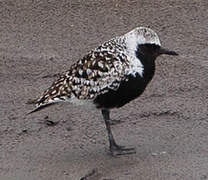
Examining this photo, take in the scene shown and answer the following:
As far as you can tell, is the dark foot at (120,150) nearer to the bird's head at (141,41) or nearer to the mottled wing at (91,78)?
the mottled wing at (91,78)

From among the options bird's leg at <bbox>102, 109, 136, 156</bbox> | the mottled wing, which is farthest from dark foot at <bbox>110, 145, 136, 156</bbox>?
the mottled wing

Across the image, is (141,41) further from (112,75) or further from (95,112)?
(95,112)

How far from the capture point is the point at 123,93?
621 cm

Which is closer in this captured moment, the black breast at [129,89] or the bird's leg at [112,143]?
the black breast at [129,89]

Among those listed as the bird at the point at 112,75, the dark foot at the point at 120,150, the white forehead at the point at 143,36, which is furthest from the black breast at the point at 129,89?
the dark foot at the point at 120,150

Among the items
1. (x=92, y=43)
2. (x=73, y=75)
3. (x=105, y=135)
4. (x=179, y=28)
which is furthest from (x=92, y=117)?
(x=179, y=28)

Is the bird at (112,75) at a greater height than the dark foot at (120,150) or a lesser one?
greater

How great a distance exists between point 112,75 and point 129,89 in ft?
0.66

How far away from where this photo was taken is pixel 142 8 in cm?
959

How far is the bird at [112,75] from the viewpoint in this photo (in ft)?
20.3

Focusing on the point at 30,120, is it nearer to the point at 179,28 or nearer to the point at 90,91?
the point at 90,91

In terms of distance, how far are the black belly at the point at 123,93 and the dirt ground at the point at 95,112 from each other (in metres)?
0.59

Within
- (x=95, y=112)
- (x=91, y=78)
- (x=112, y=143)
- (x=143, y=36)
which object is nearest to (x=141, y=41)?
(x=143, y=36)

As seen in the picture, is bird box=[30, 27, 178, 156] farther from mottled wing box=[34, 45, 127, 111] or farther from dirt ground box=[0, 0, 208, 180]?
dirt ground box=[0, 0, 208, 180]
